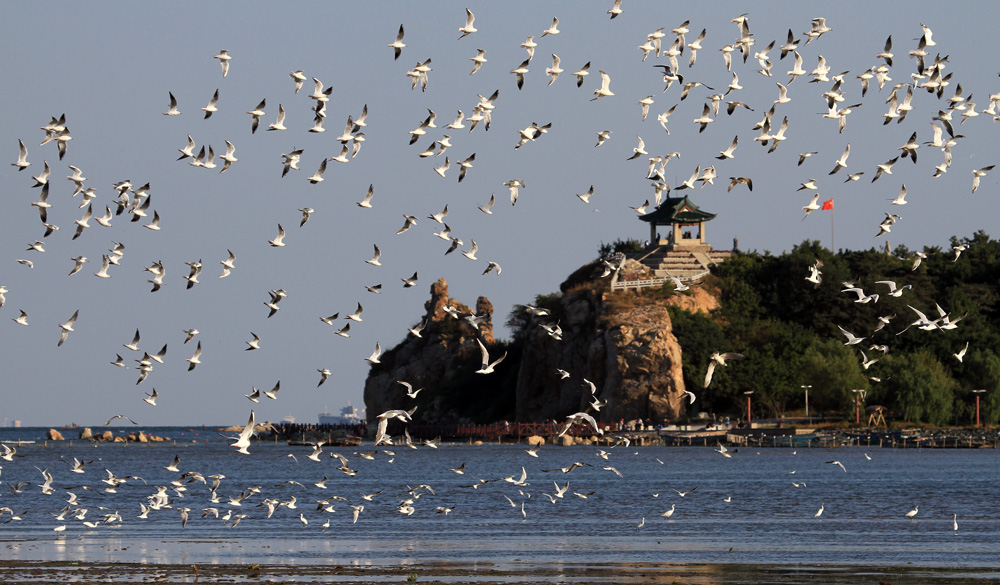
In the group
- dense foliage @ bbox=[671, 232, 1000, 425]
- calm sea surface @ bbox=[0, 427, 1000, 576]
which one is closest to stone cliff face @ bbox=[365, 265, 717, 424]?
dense foliage @ bbox=[671, 232, 1000, 425]

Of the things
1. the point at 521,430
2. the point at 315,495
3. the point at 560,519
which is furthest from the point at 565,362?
the point at 560,519

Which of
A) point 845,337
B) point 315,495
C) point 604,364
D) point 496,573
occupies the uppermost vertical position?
point 845,337

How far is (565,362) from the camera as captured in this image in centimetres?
11338

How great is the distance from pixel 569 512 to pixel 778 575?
57.8 feet

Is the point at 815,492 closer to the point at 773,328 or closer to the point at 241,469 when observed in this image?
the point at 241,469

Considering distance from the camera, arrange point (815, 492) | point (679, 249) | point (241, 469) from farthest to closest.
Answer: point (679, 249) → point (241, 469) → point (815, 492)

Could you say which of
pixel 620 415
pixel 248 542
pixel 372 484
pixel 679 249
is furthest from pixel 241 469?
pixel 679 249

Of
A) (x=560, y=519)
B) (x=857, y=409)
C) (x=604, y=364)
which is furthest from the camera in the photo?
(x=604, y=364)

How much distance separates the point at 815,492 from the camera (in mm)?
51531

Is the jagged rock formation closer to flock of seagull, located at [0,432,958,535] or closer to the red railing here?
the red railing

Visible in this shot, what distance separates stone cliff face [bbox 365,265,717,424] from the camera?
4080 inches

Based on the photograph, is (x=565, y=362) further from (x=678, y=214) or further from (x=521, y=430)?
(x=678, y=214)

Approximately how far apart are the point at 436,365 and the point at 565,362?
77.9 feet

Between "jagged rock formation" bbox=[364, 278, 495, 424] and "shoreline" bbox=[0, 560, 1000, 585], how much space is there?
97.8 meters
